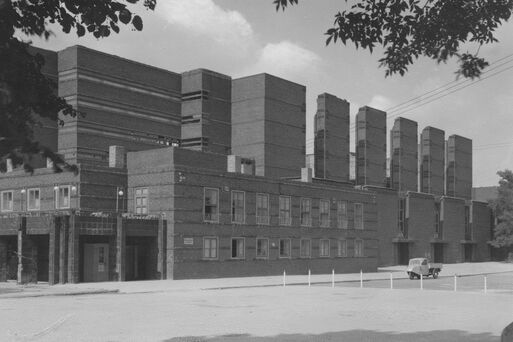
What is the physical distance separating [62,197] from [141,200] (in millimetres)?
5395

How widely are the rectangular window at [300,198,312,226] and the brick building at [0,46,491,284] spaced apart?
0.10m

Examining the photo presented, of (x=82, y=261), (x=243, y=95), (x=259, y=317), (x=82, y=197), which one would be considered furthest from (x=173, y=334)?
(x=243, y=95)

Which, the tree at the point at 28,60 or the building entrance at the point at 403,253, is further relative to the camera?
the building entrance at the point at 403,253

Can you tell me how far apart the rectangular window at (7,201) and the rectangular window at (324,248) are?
25.5 m

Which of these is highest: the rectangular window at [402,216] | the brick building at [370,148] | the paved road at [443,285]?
the brick building at [370,148]

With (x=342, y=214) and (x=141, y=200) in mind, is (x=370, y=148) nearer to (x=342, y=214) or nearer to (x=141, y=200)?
(x=342, y=214)

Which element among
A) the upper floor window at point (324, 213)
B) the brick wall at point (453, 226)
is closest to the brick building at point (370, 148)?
the brick wall at point (453, 226)

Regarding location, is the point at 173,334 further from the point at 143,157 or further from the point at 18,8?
the point at 143,157

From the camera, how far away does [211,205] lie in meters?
47.2

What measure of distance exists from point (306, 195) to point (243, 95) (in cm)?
2396

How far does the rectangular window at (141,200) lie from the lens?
46.3m

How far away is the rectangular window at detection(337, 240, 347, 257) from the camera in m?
59.7

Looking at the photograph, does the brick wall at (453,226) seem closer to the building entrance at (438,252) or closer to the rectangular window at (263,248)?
the building entrance at (438,252)

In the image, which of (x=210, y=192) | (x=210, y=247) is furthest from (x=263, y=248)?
(x=210, y=192)
